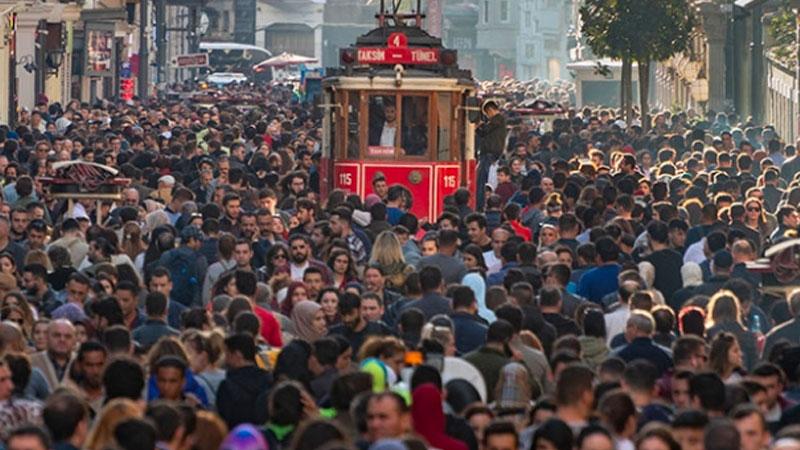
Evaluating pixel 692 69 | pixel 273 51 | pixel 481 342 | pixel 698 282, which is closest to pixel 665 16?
pixel 692 69

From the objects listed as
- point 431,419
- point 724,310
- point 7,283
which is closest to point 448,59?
point 7,283

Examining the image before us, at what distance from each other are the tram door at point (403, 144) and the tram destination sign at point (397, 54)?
2.56 ft

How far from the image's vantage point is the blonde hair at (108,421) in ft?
41.5

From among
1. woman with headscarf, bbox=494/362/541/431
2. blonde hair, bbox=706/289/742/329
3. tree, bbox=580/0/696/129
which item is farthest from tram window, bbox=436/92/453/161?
tree, bbox=580/0/696/129

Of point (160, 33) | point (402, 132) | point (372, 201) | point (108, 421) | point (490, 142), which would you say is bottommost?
point (108, 421)

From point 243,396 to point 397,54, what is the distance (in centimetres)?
1859

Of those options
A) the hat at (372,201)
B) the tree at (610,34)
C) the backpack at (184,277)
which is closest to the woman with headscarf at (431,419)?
the backpack at (184,277)

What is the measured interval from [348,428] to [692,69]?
64.7m

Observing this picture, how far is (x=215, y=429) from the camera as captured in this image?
12914 millimetres

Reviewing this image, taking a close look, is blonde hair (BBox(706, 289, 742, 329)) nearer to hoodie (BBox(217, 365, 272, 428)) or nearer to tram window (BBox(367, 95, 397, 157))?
hoodie (BBox(217, 365, 272, 428))

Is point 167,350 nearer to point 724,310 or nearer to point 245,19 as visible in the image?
point 724,310

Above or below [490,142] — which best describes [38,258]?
below

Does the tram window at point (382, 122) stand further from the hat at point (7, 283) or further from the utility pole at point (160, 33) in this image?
the utility pole at point (160, 33)

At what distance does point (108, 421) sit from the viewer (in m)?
12.8
